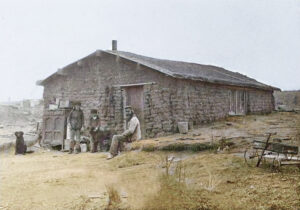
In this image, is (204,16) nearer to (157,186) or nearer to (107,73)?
(157,186)

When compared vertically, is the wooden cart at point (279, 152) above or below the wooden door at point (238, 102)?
below

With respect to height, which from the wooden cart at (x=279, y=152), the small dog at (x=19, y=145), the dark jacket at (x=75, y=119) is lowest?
the small dog at (x=19, y=145)

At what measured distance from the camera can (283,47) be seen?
549 centimetres

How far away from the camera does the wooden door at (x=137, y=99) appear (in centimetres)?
1152

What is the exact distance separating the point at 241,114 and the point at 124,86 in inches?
242

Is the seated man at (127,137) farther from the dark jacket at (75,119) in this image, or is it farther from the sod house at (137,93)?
the dark jacket at (75,119)

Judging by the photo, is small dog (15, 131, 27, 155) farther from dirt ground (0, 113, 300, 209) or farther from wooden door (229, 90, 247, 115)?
wooden door (229, 90, 247, 115)

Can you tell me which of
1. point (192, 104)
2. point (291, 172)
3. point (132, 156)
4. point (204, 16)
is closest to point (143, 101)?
point (192, 104)

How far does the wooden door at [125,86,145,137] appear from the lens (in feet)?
→ 37.8

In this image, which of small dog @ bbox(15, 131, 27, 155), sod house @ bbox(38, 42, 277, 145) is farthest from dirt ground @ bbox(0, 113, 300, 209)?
sod house @ bbox(38, 42, 277, 145)

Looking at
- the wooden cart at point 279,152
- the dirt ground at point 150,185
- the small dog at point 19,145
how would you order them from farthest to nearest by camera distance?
the small dog at point 19,145, the wooden cart at point 279,152, the dirt ground at point 150,185

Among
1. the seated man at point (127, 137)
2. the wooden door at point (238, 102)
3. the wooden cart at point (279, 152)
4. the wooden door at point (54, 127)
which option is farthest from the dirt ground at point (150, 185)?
the wooden door at point (238, 102)

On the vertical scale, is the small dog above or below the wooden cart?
below

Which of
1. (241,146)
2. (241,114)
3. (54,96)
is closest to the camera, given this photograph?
(241,146)
